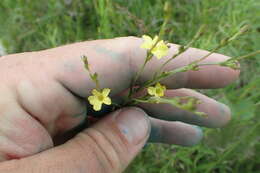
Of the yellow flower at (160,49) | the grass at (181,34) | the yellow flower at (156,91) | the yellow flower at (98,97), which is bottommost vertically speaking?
the grass at (181,34)

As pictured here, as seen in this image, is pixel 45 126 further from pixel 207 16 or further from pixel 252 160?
pixel 207 16

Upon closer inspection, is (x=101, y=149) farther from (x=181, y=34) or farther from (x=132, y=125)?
(x=181, y=34)

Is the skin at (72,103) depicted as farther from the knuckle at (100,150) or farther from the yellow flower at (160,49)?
the yellow flower at (160,49)

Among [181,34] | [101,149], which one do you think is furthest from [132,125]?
[181,34]

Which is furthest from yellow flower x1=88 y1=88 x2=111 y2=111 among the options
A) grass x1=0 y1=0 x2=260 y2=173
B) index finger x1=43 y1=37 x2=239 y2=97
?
grass x1=0 y1=0 x2=260 y2=173

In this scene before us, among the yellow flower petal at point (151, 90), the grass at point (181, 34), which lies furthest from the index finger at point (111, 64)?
the grass at point (181, 34)

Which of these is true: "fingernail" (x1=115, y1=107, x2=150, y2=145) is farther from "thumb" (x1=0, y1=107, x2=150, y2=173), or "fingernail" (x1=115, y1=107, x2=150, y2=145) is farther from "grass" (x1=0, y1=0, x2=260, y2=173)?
"grass" (x1=0, y1=0, x2=260, y2=173)

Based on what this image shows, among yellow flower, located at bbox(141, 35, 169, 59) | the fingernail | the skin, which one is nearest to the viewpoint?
yellow flower, located at bbox(141, 35, 169, 59)
